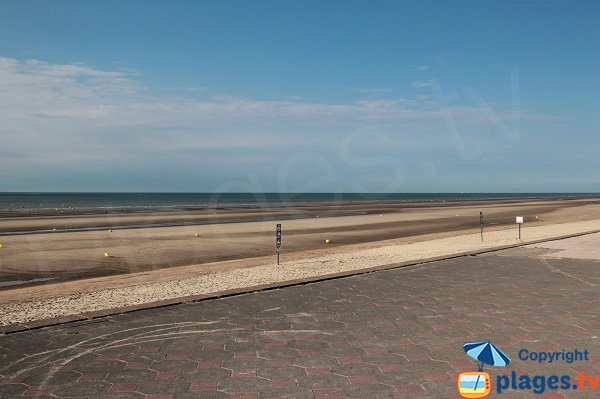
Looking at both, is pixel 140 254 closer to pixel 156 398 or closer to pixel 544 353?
pixel 156 398

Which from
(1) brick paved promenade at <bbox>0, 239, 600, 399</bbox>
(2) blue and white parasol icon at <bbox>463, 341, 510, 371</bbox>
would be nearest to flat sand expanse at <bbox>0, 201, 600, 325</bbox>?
(1) brick paved promenade at <bbox>0, 239, 600, 399</bbox>

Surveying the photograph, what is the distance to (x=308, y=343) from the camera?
21.5 ft

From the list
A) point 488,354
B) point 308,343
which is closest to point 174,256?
point 308,343

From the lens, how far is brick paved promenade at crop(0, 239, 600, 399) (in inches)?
200

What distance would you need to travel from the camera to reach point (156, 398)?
478cm

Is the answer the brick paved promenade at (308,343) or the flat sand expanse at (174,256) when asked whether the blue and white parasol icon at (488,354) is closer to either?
the brick paved promenade at (308,343)

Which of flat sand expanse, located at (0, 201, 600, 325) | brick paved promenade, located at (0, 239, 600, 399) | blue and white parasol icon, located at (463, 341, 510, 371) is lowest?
flat sand expanse, located at (0, 201, 600, 325)

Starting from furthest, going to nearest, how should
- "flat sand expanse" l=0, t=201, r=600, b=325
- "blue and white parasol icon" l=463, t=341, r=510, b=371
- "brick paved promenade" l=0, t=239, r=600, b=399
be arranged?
1. "flat sand expanse" l=0, t=201, r=600, b=325
2. "brick paved promenade" l=0, t=239, r=600, b=399
3. "blue and white parasol icon" l=463, t=341, r=510, b=371

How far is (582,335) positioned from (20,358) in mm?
8024

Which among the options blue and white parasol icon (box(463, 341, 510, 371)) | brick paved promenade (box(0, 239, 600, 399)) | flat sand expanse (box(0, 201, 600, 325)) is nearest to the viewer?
blue and white parasol icon (box(463, 341, 510, 371))

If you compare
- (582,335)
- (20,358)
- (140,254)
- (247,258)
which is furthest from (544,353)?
(140,254)

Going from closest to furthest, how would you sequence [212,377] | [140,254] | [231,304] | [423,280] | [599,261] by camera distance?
[212,377] → [231,304] → [423,280] → [599,261] → [140,254]

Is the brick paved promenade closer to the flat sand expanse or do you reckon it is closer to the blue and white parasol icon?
the blue and white parasol icon

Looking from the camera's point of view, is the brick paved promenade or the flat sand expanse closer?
the brick paved promenade
